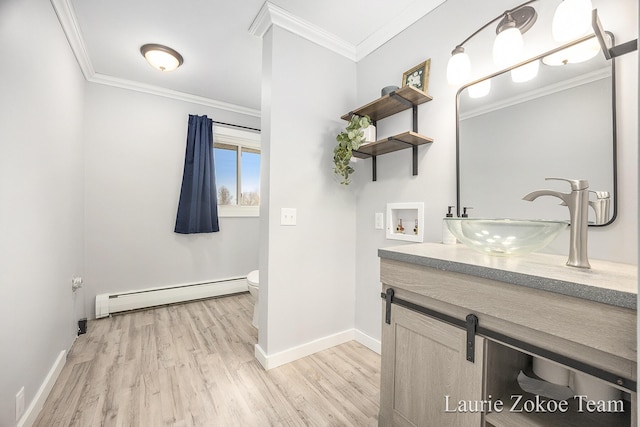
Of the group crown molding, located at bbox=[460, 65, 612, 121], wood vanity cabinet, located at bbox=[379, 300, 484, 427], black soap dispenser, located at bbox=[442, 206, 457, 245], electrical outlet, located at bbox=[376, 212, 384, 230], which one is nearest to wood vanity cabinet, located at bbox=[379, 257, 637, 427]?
wood vanity cabinet, located at bbox=[379, 300, 484, 427]

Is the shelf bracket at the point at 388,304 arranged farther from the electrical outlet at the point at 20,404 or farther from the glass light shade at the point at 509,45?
the electrical outlet at the point at 20,404

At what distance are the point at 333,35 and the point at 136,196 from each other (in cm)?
259

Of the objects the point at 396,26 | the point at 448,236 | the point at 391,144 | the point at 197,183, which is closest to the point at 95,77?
the point at 197,183

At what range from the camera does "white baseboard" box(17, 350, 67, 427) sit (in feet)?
4.09

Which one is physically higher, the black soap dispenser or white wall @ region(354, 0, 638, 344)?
white wall @ region(354, 0, 638, 344)

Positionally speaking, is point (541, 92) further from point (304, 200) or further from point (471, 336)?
point (304, 200)

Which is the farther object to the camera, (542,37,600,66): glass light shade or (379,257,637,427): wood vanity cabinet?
(542,37,600,66): glass light shade

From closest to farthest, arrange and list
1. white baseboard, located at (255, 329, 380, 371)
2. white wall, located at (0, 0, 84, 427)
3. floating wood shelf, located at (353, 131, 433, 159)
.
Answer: white wall, located at (0, 0, 84, 427) < floating wood shelf, located at (353, 131, 433, 159) < white baseboard, located at (255, 329, 380, 371)

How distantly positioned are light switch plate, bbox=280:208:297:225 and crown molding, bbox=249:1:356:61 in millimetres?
1295

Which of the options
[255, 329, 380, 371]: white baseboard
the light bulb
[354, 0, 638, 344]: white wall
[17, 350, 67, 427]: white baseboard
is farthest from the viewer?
[255, 329, 380, 371]: white baseboard

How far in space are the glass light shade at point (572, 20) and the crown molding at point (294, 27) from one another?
4.62ft

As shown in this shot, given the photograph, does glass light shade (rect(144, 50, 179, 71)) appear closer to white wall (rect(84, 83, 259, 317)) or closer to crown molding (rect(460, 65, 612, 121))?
white wall (rect(84, 83, 259, 317))

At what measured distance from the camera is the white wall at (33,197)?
3.69 ft

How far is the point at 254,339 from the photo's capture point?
2201mm
